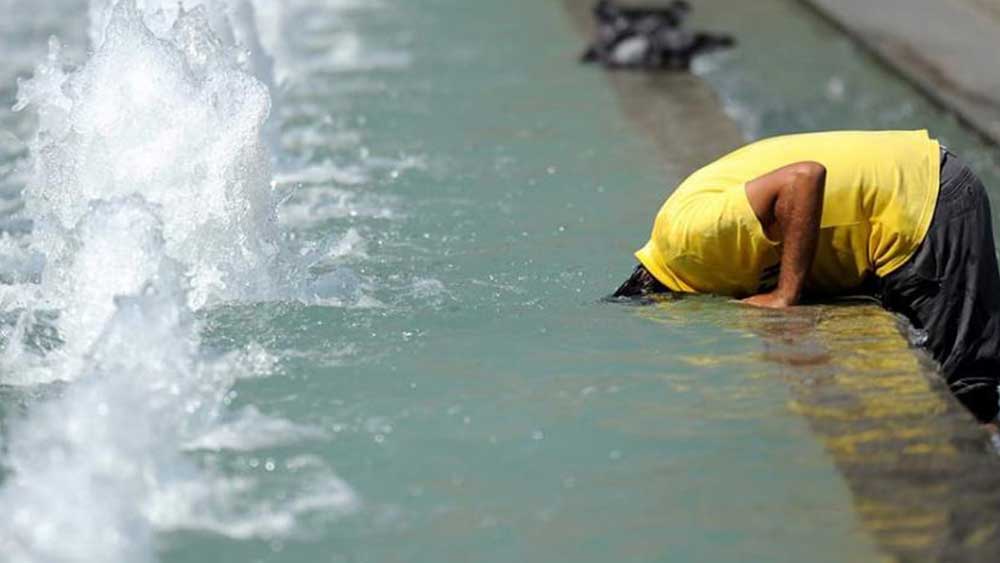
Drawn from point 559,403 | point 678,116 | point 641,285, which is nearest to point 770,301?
point 641,285

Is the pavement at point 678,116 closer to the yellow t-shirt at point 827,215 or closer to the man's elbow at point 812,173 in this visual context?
the yellow t-shirt at point 827,215

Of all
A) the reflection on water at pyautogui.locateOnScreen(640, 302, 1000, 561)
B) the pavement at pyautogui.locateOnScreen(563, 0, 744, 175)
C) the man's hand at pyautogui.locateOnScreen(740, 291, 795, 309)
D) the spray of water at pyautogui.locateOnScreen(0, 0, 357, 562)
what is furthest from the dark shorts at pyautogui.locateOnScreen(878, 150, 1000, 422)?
the pavement at pyautogui.locateOnScreen(563, 0, 744, 175)

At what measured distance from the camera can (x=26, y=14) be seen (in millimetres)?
15969

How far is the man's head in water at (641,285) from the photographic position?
6.23 metres

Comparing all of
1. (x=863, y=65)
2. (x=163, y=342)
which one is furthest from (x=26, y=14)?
(x=163, y=342)

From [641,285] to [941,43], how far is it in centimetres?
805

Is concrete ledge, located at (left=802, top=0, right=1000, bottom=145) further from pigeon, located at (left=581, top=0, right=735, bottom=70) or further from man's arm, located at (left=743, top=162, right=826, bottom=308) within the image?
man's arm, located at (left=743, top=162, right=826, bottom=308)

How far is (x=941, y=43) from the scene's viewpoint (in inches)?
541

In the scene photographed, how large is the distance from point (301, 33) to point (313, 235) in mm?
6998

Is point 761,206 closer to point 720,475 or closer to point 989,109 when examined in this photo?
point 720,475

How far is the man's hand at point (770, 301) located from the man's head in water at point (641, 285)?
28 centimetres

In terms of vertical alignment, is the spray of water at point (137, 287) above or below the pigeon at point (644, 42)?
below

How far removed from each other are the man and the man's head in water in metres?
0.15

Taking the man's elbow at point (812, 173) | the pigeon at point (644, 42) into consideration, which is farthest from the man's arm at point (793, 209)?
the pigeon at point (644, 42)
